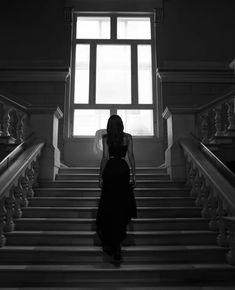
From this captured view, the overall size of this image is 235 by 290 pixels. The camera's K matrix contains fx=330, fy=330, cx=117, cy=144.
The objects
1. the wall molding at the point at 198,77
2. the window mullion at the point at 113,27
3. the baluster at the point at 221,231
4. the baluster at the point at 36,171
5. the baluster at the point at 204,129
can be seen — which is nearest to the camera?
the baluster at the point at 221,231

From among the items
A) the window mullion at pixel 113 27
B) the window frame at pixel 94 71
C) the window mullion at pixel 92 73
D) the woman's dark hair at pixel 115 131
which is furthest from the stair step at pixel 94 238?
the window mullion at pixel 113 27

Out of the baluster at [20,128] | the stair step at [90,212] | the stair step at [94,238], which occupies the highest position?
the baluster at [20,128]

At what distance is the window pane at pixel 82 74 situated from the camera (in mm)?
8578

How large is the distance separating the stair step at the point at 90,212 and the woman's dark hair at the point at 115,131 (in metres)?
1.20

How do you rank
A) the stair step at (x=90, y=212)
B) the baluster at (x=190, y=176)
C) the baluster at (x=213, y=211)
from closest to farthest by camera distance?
the baluster at (x=213, y=211)
the stair step at (x=90, y=212)
the baluster at (x=190, y=176)

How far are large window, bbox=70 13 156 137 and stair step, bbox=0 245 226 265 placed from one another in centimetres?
503

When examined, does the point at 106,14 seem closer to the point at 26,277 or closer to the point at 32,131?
the point at 32,131

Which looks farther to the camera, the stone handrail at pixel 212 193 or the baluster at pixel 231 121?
the baluster at pixel 231 121

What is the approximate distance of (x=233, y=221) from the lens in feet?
10.1

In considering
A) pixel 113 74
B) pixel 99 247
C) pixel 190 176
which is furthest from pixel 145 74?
pixel 99 247

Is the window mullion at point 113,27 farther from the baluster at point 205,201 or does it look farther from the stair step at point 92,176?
the baluster at point 205,201

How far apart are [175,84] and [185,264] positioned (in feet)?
19.1

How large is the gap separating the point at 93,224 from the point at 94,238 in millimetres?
301

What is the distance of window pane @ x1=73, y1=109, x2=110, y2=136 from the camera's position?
8.39 m
